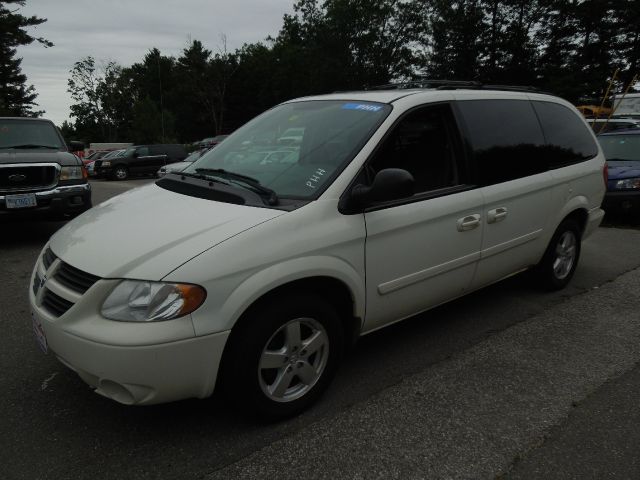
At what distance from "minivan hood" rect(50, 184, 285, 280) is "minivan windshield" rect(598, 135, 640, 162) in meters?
8.41

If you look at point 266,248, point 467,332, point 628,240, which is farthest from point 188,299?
point 628,240

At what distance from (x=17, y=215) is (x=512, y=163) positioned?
19.3ft

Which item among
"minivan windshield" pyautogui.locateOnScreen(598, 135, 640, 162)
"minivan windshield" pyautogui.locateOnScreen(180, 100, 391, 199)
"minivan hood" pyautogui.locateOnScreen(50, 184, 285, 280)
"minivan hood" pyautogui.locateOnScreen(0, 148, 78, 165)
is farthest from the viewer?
"minivan windshield" pyautogui.locateOnScreen(598, 135, 640, 162)

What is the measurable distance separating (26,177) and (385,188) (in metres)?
5.66

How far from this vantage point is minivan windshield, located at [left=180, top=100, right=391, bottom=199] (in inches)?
109

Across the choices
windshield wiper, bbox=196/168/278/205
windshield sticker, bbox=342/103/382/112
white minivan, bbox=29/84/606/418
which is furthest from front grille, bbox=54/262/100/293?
windshield sticker, bbox=342/103/382/112

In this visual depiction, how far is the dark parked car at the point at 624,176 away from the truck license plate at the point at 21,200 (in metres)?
8.37

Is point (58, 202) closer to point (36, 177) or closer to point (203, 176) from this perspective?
point (36, 177)

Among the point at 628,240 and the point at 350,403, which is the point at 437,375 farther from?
the point at 628,240

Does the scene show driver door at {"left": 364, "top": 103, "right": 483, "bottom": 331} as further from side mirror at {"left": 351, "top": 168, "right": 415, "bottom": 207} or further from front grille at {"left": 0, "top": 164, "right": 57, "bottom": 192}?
front grille at {"left": 0, "top": 164, "right": 57, "bottom": 192}

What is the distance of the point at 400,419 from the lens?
8.51ft

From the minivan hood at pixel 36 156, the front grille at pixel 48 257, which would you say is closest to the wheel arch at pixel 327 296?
the front grille at pixel 48 257

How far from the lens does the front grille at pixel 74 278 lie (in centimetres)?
223

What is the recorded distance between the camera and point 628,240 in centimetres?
669
